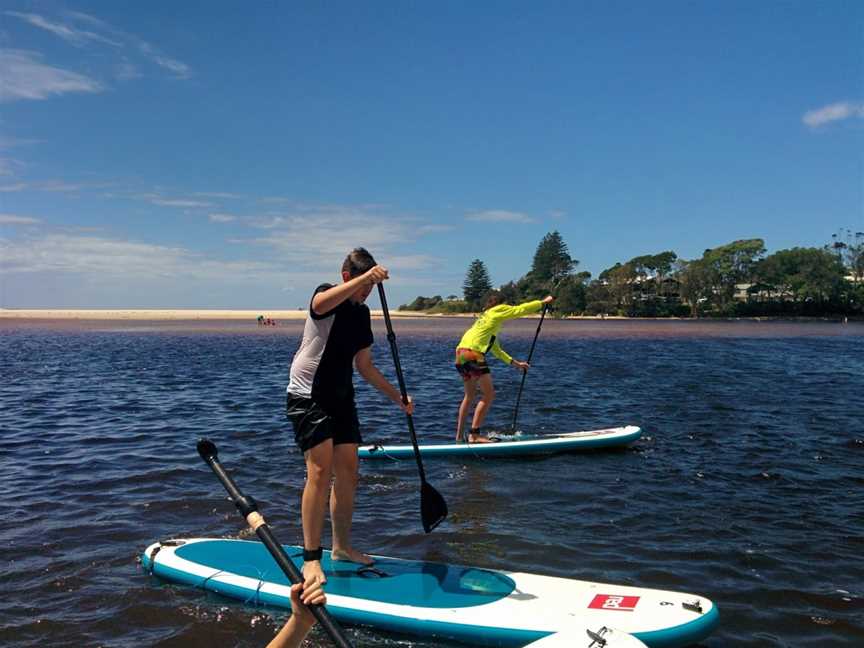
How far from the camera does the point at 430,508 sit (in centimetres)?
595

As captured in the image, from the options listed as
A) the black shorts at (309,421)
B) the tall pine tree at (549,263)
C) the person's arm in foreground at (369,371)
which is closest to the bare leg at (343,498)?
the black shorts at (309,421)

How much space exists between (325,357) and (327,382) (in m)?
0.18

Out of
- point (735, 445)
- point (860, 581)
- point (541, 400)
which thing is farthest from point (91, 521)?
point (541, 400)

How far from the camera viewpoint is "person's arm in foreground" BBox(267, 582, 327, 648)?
348cm

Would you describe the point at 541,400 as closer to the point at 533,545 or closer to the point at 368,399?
the point at 368,399

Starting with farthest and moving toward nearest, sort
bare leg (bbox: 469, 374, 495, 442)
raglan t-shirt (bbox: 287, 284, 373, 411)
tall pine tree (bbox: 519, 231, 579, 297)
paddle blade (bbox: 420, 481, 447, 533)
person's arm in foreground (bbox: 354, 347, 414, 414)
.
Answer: tall pine tree (bbox: 519, 231, 579, 297) < bare leg (bbox: 469, 374, 495, 442) < paddle blade (bbox: 420, 481, 447, 533) < person's arm in foreground (bbox: 354, 347, 414, 414) < raglan t-shirt (bbox: 287, 284, 373, 411)

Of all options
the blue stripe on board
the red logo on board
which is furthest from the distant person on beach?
the red logo on board

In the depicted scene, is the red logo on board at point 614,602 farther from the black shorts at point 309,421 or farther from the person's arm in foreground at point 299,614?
the black shorts at point 309,421

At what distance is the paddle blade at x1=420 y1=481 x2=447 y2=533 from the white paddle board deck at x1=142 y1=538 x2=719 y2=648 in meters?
0.58

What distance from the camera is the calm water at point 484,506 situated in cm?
495

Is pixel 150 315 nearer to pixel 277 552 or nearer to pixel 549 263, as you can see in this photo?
pixel 549 263

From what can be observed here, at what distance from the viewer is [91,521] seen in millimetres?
7047

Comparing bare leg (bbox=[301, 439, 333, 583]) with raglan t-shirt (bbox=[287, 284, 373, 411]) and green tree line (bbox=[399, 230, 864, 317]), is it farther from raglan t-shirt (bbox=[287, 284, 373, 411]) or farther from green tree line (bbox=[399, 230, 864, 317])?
green tree line (bbox=[399, 230, 864, 317])

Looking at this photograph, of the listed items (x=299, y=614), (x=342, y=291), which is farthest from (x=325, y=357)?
(x=299, y=614)
